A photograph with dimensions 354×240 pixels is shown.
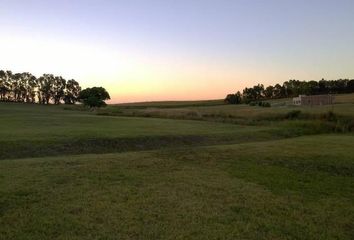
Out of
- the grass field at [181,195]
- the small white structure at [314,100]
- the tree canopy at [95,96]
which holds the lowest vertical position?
the grass field at [181,195]

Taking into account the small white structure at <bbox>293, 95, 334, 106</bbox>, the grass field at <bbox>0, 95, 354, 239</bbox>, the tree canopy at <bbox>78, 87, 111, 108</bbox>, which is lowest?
the grass field at <bbox>0, 95, 354, 239</bbox>

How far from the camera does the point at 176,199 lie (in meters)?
12.2

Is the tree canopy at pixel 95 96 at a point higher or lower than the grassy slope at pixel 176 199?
higher

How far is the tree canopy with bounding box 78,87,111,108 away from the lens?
11875cm

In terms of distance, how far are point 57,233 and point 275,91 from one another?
6585 inches

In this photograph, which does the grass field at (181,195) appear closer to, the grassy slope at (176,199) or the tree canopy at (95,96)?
the grassy slope at (176,199)

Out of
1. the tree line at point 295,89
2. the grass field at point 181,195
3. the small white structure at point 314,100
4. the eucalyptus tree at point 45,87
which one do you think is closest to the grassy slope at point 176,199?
the grass field at point 181,195

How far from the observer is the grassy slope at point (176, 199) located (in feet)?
30.9

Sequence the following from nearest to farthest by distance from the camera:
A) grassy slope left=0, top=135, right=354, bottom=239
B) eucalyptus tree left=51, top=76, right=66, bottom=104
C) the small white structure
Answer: grassy slope left=0, top=135, right=354, bottom=239 → the small white structure → eucalyptus tree left=51, top=76, right=66, bottom=104

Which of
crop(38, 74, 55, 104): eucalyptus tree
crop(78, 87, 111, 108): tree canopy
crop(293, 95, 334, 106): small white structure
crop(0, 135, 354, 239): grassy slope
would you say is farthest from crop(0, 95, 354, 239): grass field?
crop(38, 74, 55, 104): eucalyptus tree

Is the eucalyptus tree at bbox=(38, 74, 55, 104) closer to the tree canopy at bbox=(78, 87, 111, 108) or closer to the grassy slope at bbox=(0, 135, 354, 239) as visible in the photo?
the tree canopy at bbox=(78, 87, 111, 108)

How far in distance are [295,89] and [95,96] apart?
79418 millimetres

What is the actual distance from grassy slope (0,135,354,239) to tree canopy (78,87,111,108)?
330 ft

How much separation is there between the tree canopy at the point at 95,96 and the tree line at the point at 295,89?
157 ft
